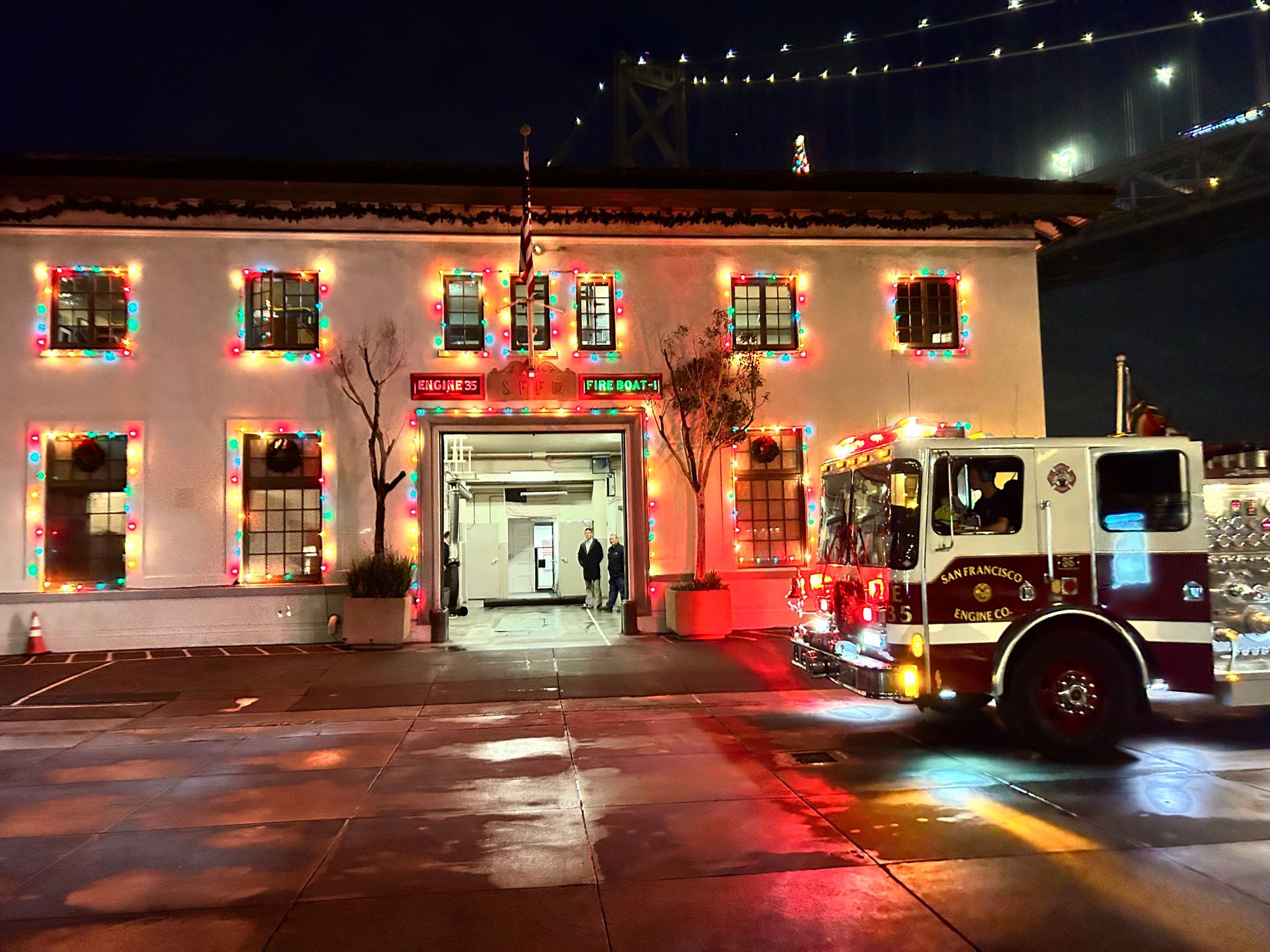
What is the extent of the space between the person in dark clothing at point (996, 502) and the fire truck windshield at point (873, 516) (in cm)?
51

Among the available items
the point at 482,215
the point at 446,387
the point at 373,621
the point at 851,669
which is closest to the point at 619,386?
the point at 446,387

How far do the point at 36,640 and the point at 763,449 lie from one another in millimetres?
12088

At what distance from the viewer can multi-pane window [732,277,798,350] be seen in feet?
50.0

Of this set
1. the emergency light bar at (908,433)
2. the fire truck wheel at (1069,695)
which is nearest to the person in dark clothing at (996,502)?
the emergency light bar at (908,433)

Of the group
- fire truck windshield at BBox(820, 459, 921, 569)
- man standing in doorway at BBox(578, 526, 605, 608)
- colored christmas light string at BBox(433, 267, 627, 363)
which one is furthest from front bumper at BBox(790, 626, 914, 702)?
man standing in doorway at BBox(578, 526, 605, 608)

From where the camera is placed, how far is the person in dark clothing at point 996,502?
23.2ft

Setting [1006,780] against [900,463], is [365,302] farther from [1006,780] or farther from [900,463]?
[1006,780]

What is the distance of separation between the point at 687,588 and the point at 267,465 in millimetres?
7247

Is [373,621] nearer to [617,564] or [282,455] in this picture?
[282,455]

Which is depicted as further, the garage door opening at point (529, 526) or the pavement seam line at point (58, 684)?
the garage door opening at point (529, 526)

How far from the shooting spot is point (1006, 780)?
6.32m

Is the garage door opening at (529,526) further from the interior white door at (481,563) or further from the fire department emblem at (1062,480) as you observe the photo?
the fire department emblem at (1062,480)

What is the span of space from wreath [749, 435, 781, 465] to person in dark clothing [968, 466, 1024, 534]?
8011 millimetres

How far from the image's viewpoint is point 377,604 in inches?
525
